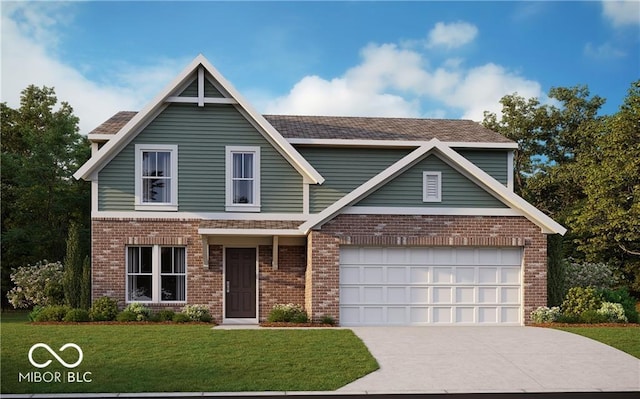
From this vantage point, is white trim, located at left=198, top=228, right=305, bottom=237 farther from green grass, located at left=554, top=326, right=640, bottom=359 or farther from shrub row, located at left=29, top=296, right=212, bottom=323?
green grass, located at left=554, top=326, right=640, bottom=359

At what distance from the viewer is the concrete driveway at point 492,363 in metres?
13.6

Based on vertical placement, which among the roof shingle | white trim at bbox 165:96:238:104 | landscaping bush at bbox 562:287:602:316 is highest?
white trim at bbox 165:96:238:104

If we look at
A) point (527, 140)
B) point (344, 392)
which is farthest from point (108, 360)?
point (527, 140)

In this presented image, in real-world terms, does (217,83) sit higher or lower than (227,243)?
higher

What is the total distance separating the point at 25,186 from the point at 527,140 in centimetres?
2692

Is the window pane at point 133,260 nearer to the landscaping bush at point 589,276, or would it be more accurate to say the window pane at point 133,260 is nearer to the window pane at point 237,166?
the window pane at point 237,166

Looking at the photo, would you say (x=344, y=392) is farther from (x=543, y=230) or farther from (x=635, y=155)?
(x=635, y=155)

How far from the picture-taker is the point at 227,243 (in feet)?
76.4

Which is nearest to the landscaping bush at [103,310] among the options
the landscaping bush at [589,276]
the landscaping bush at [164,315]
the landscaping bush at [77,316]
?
the landscaping bush at [77,316]

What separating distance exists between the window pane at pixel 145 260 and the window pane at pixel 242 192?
318 cm

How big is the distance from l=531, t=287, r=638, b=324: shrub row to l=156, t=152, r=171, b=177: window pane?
1192 centimetres

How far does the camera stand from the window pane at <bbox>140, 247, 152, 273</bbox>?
75.4ft

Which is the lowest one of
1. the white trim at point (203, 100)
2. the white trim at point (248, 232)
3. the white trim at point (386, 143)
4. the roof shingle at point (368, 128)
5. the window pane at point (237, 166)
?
the white trim at point (248, 232)

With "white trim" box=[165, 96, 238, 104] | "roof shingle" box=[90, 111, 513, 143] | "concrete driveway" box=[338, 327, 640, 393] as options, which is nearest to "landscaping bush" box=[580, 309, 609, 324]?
"concrete driveway" box=[338, 327, 640, 393]
